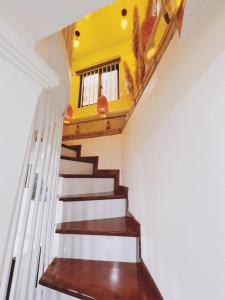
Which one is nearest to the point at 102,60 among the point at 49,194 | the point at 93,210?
the point at 93,210

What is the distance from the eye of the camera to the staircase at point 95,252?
3.04ft

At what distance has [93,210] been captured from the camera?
164cm

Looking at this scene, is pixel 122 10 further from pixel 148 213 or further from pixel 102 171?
pixel 148 213

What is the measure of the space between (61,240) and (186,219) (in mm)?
1062

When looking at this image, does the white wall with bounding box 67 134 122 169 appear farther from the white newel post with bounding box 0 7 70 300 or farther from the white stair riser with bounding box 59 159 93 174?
the white newel post with bounding box 0 7 70 300

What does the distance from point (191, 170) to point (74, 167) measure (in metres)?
1.77

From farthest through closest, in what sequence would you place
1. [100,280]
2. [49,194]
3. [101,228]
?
[101,228], [49,194], [100,280]

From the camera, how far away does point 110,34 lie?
3.91 meters

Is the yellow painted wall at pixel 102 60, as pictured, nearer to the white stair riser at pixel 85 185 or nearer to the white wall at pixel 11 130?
the white stair riser at pixel 85 185

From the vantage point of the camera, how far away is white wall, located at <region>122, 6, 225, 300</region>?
0.50 meters

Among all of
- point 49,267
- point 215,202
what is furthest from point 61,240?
point 215,202

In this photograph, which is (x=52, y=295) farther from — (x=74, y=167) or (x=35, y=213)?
(x=74, y=167)

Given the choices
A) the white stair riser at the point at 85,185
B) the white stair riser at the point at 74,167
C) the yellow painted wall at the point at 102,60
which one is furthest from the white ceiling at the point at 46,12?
the yellow painted wall at the point at 102,60

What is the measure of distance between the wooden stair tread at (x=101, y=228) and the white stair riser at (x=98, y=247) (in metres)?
0.04
